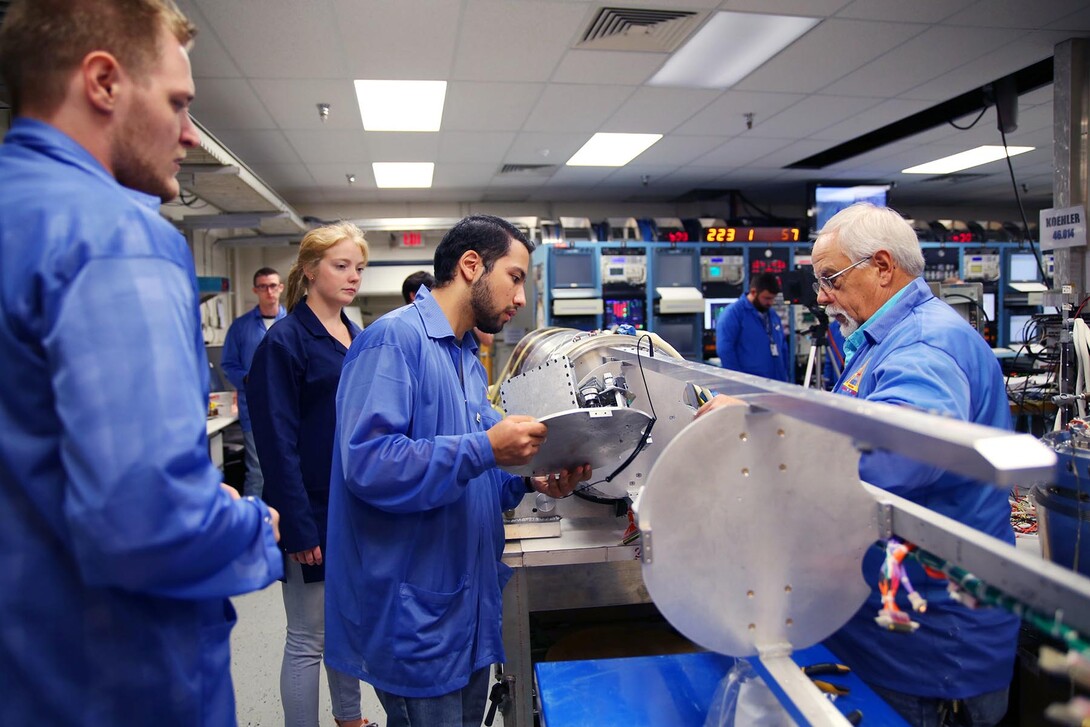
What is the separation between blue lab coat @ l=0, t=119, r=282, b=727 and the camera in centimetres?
65

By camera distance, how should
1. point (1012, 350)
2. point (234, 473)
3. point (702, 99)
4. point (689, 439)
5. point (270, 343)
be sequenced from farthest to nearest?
point (1012, 350) → point (234, 473) → point (702, 99) → point (270, 343) → point (689, 439)

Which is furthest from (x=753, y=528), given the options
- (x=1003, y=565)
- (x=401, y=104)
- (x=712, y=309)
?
(x=712, y=309)

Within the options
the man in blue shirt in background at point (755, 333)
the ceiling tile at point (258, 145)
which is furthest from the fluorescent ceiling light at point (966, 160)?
the ceiling tile at point (258, 145)

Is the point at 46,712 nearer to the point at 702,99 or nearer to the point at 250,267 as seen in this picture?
the point at 702,99

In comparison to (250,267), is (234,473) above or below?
below

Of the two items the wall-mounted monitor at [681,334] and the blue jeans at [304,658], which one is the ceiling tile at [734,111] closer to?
the wall-mounted monitor at [681,334]

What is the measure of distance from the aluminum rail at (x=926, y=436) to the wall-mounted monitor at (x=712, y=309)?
579 cm

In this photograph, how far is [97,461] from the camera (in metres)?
0.64

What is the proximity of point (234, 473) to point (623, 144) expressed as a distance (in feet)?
13.5

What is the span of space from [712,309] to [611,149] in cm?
191

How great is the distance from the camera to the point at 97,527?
25.5 inches

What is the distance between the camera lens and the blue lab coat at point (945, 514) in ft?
3.80

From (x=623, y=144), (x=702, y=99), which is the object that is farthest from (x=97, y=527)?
(x=623, y=144)

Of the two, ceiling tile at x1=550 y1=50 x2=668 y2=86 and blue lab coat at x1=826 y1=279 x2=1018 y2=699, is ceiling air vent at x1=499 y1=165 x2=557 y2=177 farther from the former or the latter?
blue lab coat at x1=826 y1=279 x2=1018 y2=699
